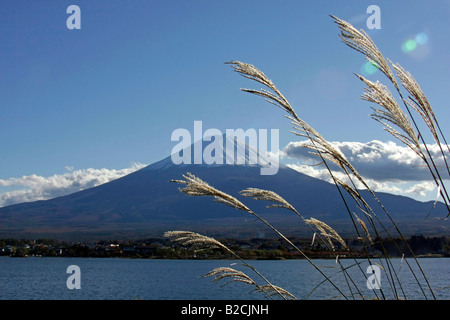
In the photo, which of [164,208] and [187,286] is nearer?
[187,286]

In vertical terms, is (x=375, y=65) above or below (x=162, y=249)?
above

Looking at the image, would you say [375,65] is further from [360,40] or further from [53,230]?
[53,230]

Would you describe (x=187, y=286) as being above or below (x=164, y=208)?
below

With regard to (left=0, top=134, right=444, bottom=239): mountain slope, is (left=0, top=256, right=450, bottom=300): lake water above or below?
below

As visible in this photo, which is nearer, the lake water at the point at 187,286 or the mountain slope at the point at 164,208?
the lake water at the point at 187,286

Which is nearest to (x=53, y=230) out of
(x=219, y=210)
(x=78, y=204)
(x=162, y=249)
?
(x=78, y=204)

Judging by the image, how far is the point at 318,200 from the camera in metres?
168

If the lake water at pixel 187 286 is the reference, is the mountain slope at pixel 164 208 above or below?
above

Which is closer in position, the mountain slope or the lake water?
the lake water

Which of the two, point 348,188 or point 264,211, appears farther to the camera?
point 264,211
